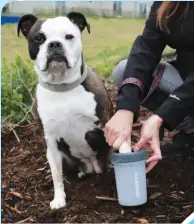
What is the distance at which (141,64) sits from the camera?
7.13 feet

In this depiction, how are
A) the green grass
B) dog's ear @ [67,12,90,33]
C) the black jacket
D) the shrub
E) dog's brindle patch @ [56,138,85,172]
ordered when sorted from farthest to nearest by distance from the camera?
the shrub → the green grass → dog's brindle patch @ [56,138,85,172] → dog's ear @ [67,12,90,33] → the black jacket

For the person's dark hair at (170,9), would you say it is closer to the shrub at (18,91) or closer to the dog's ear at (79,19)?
the dog's ear at (79,19)

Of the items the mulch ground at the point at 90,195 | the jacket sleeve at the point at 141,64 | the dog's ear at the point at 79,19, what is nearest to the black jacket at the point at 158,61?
the jacket sleeve at the point at 141,64

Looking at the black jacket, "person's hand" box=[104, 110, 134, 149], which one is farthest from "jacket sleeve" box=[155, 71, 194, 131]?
"person's hand" box=[104, 110, 134, 149]

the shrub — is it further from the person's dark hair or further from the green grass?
the person's dark hair

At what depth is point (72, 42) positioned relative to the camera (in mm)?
2205

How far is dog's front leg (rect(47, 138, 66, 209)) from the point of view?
A: 2.29 m

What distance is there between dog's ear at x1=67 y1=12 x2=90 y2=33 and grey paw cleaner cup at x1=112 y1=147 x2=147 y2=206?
0.62 meters

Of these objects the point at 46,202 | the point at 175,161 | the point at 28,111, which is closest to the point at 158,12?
the point at 175,161

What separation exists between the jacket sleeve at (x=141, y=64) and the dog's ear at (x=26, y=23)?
438mm

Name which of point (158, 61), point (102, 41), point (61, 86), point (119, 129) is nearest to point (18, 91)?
point (102, 41)

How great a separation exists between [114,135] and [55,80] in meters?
0.43

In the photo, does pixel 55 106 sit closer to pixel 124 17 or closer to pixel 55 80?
pixel 55 80

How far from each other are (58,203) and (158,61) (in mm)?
734
